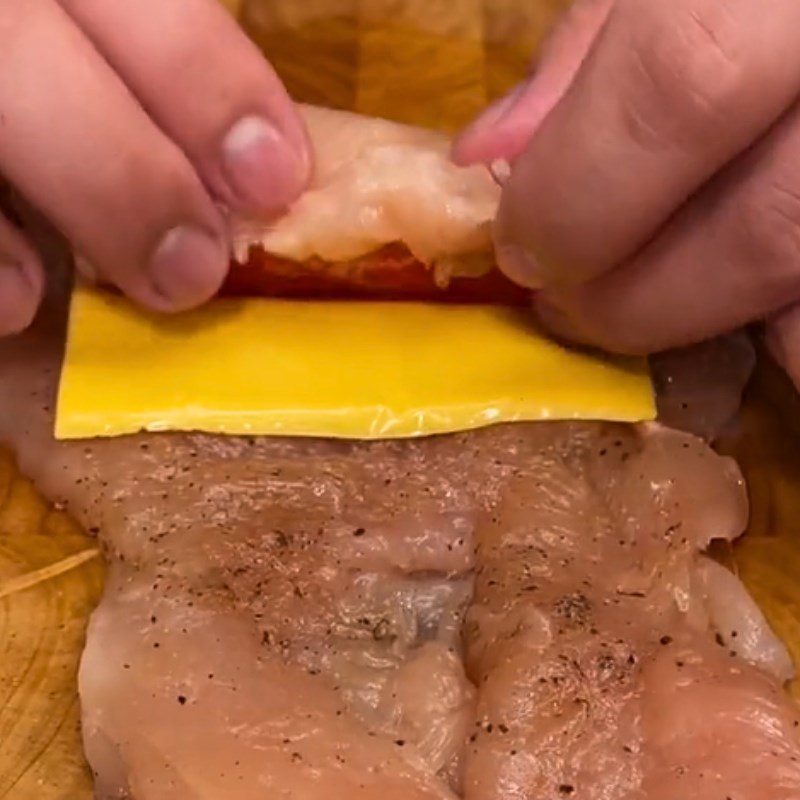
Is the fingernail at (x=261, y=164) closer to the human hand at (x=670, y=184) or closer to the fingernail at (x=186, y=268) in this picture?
the fingernail at (x=186, y=268)

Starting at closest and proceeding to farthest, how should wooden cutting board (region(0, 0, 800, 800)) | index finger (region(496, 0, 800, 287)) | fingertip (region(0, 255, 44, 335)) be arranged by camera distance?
1. index finger (region(496, 0, 800, 287))
2. wooden cutting board (region(0, 0, 800, 800))
3. fingertip (region(0, 255, 44, 335))

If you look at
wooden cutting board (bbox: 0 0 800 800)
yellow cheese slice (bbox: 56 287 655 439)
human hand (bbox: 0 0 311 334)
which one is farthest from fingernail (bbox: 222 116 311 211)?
wooden cutting board (bbox: 0 0 800 800)

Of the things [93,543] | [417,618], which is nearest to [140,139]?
[93,543]

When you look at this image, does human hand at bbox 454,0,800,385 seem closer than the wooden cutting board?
Yes

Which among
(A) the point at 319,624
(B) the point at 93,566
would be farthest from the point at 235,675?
(B) the point at 93,566

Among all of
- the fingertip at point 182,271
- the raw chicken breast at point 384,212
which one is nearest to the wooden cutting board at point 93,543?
the fingertip at point 182,271

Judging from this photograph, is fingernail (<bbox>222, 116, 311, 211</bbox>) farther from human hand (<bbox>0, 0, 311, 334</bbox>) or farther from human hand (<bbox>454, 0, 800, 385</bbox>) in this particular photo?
human hand (<bbox>454, 0, 800, 385</bbox>)
